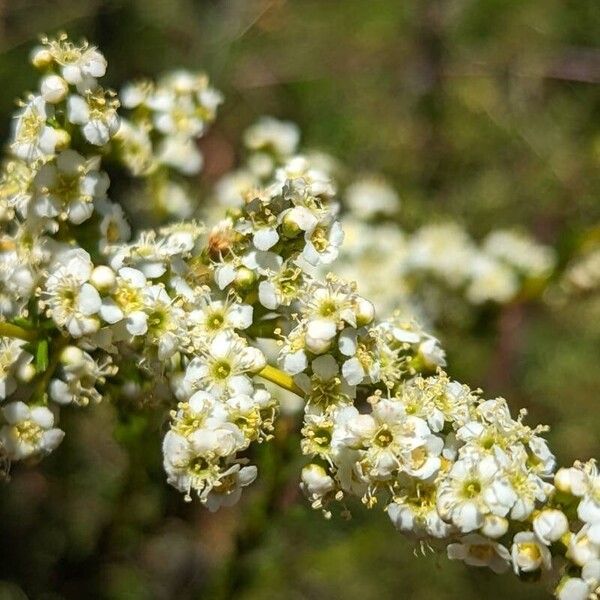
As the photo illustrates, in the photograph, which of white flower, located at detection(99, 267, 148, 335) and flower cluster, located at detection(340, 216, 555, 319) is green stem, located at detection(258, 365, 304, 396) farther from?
flower cluster, located at detection(340, 216, 555, 319)

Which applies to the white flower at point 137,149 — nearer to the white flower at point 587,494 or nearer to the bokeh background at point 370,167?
the bokeh background at point 370,167

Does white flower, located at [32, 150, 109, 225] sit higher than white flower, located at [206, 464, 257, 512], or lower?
higher

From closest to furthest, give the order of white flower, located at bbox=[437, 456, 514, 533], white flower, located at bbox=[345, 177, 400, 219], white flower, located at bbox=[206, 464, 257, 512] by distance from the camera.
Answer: white flower, located at bbox=[437, 456, 514, 533]
white flower, located at bbox=[206, 464, 257, 512]
white flower, located at bbox=[345, 177, 400, 219]

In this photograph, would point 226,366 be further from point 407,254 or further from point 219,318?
point 407,254

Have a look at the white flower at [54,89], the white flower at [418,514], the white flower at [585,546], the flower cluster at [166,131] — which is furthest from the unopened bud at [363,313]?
the flower cluster at [166,131]

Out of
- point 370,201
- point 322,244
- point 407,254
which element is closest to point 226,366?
point 322,244

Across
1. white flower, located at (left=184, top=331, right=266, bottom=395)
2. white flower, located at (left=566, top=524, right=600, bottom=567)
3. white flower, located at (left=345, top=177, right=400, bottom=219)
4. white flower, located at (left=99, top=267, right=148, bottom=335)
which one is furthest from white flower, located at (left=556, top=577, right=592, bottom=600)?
white flower, located at (left=345, top=177, right=400, bottom=219)
